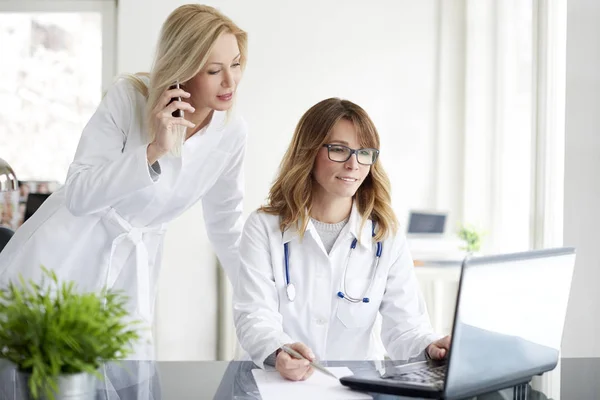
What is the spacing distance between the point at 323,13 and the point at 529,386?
11.4ft

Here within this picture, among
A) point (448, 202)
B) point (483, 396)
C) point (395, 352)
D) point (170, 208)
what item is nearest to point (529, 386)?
point (483, 396)

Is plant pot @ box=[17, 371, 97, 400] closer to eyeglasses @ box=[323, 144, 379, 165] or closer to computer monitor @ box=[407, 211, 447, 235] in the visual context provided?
eyeglasses @ box=[323, 144, 379, 165]

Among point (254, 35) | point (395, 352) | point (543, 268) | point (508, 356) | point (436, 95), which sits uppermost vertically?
point (254, 35)

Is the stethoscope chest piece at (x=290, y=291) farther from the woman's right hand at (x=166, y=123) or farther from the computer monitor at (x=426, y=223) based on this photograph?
the computer monitor at (x=426, y=223)

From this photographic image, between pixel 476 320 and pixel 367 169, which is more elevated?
pixel 367 169

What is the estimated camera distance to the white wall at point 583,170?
7.78ft

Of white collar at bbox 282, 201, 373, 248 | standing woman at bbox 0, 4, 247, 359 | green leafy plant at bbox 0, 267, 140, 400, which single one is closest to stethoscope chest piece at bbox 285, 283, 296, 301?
white collar at bbox 282, 201, 373, 248

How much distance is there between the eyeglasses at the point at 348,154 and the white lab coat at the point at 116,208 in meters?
0.38

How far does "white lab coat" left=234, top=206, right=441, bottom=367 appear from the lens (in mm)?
1838

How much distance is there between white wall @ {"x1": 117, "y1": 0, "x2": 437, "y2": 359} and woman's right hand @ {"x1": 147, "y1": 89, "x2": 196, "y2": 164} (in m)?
2.53

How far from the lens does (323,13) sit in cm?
452

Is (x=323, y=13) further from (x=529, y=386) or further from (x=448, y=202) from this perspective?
(x=529, y=386)

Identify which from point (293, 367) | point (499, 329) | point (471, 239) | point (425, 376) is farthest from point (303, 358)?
point (471, 239)

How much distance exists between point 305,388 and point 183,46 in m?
0.94
